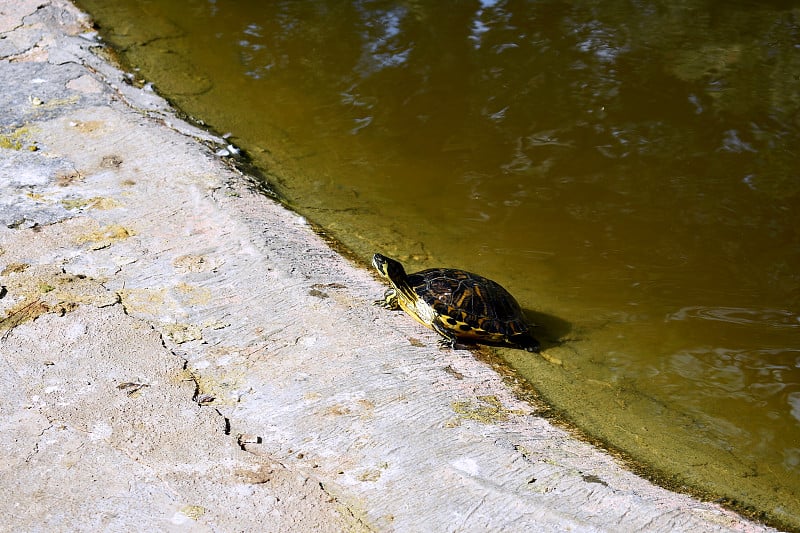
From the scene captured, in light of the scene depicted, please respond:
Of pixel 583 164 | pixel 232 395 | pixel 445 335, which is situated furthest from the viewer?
pixel 583 164

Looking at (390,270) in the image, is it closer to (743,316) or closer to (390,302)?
(390,302)

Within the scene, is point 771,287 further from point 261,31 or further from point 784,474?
point 261,31

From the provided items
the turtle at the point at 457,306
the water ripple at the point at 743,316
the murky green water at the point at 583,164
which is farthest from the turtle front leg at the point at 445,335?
the water ripple at the point at 743,316

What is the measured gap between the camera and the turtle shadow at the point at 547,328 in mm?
4875

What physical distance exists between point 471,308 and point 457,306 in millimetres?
84

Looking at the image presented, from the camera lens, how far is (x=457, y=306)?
180 inches

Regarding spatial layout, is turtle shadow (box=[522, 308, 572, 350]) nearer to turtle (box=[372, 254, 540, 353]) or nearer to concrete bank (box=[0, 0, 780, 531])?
turtle (box=[372, 254, 540, 353])

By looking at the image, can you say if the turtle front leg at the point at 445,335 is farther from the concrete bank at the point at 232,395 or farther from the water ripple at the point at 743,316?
the water ripple at the point at 743,316

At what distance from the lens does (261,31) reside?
9250mm

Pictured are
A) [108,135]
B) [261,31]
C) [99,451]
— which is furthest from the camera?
[261,31]

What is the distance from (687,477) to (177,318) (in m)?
2.73

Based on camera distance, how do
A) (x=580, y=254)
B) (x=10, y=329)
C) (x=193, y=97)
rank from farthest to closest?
(x=193, y=97) < (x=580, y=254) < (x=10, y=329)

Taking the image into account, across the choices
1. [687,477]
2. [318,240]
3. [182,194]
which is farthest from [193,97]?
[687,477]

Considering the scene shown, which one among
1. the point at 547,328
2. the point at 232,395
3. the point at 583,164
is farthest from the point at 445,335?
the point at 583,164
